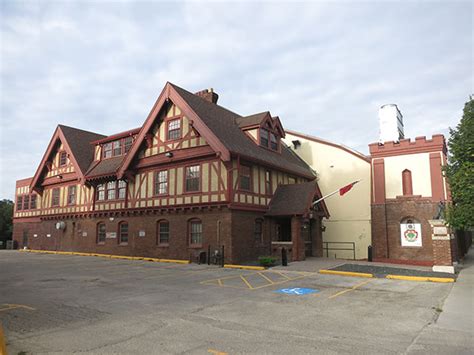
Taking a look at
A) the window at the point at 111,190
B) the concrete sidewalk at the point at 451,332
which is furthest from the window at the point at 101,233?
the concrete sidewalk at the point at 451,332

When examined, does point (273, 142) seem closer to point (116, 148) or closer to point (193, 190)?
point (193, 190)

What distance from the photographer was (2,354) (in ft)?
15.3

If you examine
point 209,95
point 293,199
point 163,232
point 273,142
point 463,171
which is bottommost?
point 163,232

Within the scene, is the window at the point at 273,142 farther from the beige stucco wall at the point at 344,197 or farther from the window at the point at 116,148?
the window at the point at 116,148

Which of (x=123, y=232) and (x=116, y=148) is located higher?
(x=116, y=148)

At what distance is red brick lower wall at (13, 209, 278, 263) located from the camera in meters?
19.9

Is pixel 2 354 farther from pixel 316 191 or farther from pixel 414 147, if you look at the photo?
pixel 414 147

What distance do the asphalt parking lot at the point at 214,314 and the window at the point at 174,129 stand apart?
418 inches

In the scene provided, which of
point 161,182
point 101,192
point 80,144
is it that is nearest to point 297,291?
point 161,182

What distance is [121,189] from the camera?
87.5 feet

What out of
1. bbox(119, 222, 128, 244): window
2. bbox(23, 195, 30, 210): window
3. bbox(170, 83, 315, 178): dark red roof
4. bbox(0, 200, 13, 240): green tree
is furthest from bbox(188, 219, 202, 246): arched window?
bbox(0, 200, 13, 240): green tree

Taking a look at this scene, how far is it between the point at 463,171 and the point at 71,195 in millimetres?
29250

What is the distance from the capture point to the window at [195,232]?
2150cm

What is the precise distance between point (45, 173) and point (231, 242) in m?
24.2
